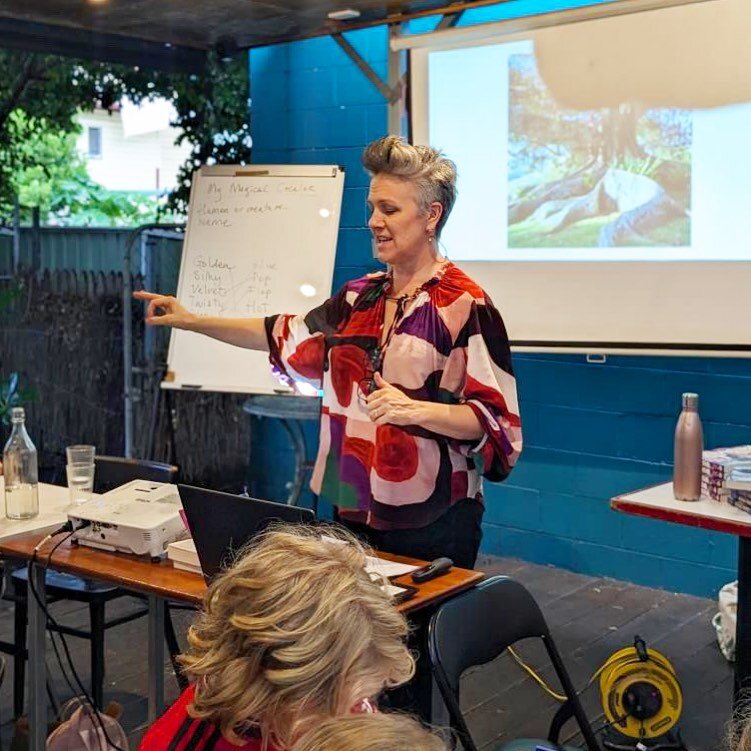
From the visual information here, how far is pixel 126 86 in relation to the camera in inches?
232

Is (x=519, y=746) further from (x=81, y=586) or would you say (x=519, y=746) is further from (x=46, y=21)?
(x=46, y=21)

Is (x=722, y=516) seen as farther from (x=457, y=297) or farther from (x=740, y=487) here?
(x=457, y=297)

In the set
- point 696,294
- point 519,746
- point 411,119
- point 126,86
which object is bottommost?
point 519,746

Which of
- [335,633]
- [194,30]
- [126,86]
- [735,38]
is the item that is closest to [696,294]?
[735,38]

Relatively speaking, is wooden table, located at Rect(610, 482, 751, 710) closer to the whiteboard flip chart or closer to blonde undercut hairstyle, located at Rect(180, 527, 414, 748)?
blonde undercut hairstyle, located at Rect(180, 527, 414, 748)

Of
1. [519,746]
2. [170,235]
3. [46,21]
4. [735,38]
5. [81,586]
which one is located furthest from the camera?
[170,235]

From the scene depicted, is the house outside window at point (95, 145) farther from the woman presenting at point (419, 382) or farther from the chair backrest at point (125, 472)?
the woman presenting at point (419, 382)

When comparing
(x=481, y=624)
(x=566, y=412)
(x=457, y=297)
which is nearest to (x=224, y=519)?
(x=481, y=624)

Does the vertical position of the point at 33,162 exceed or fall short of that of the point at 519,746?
it exceeds it

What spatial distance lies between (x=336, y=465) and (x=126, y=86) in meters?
4.01

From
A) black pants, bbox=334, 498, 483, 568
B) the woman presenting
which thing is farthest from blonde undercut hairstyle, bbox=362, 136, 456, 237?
black pants, bbox=334, 498, 483, 568

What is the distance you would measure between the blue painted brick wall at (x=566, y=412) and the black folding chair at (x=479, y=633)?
1994 millimetres

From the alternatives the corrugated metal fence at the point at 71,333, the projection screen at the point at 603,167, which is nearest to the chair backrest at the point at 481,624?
the projection screen at the point at 603,167

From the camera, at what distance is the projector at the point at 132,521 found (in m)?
2.31
